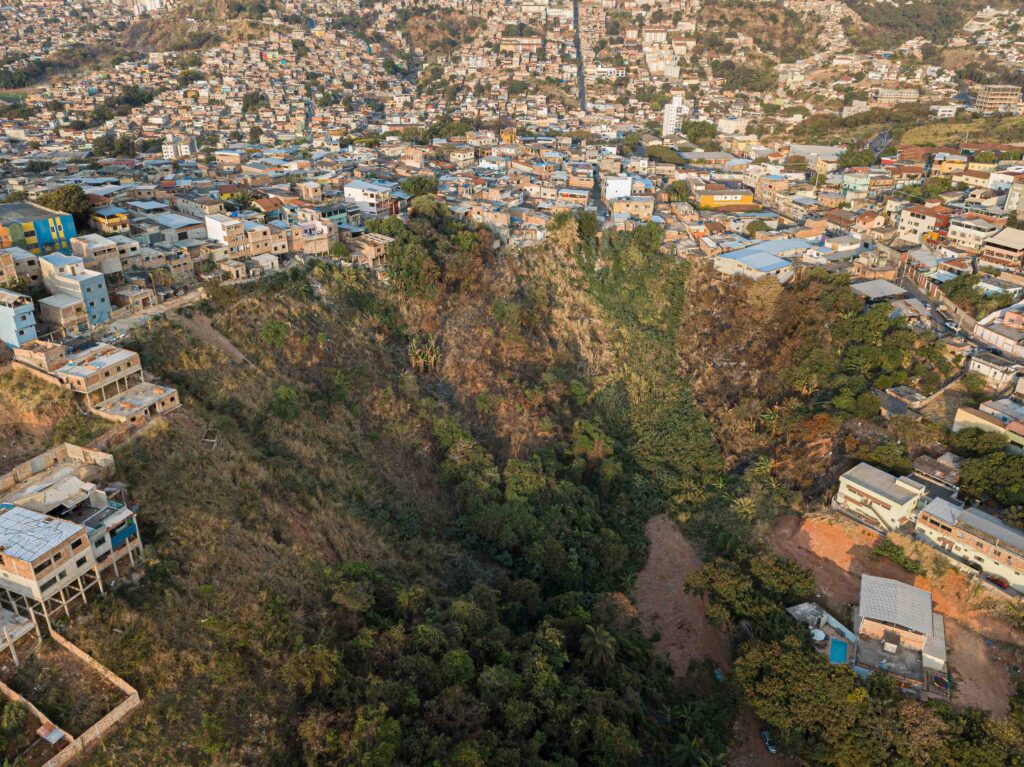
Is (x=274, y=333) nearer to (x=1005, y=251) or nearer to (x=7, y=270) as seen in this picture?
(x=7, y=270)

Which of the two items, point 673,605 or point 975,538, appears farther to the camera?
point 673,605

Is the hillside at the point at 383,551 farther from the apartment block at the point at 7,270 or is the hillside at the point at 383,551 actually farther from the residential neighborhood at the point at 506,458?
the apartment block at the point at 7,270

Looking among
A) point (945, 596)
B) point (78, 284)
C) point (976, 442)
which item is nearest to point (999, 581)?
point (945, 596)

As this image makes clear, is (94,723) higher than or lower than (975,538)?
higher

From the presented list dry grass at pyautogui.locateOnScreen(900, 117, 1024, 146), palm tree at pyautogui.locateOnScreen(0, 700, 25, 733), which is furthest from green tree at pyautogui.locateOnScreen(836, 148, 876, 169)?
palm tree at pyautogui.locateOnScreen(0, 700, 25, 733)

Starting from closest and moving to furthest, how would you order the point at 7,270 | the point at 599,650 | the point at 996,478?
the point at 599,650 → the point at 7,270 → the point at 996,478

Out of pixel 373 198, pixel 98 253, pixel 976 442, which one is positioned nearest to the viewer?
pixel 98 253

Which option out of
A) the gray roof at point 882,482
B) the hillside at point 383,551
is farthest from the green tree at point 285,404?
the gray roof at point 882,482

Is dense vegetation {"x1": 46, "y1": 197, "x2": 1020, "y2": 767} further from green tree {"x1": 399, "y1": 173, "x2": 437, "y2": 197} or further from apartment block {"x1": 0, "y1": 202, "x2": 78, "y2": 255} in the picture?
apartment block {"x1": 0, "y1": 202, "x2": 78, "y2": 255}
